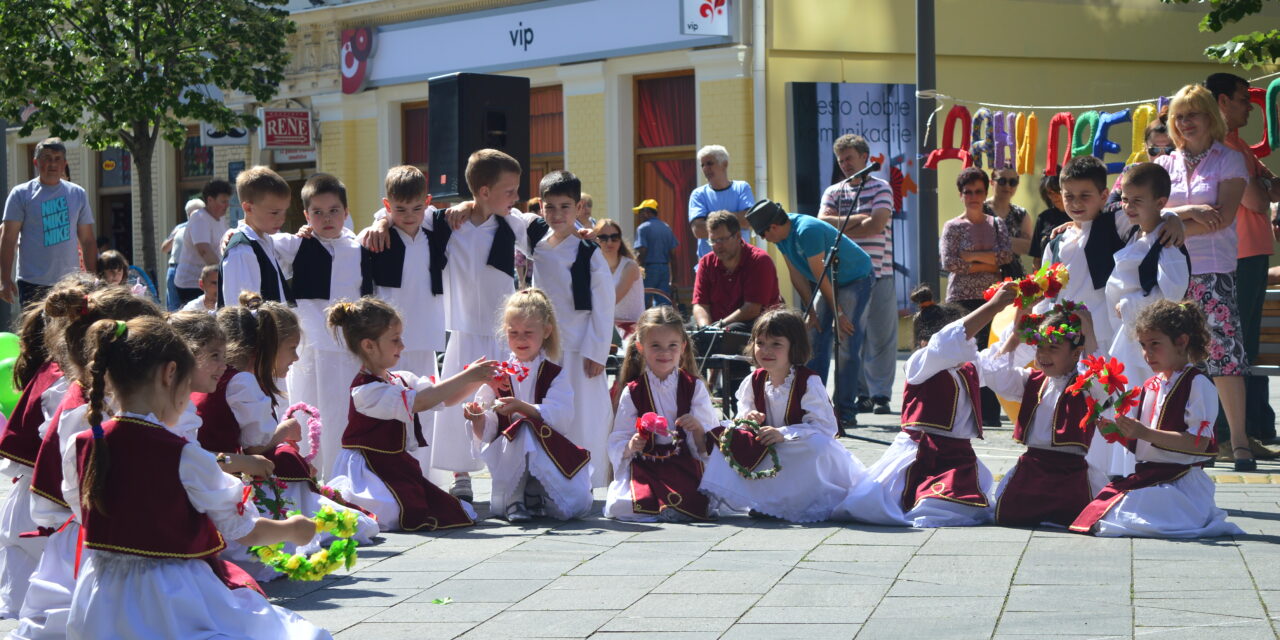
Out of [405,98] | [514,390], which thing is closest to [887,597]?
[514,390]

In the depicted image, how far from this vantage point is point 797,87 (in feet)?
65.6

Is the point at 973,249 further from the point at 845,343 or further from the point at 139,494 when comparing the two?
the point at 139,494

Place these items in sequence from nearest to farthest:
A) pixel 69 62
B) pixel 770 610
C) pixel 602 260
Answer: pixel 770 610, pixel 602 260, pixel 69 62

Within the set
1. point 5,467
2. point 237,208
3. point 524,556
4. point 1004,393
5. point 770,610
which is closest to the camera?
point 770,610

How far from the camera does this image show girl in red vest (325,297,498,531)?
7.63m

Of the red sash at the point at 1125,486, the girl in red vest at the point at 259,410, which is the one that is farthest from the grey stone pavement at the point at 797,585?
the girl in red vest at the point at 259,410

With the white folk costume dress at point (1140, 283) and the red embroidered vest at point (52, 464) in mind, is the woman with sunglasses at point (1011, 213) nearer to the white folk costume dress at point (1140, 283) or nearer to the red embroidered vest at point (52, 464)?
the white folk costume dress at point (1140, 283)

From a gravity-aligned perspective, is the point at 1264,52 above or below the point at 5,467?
above

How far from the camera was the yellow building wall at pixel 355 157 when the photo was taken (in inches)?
978

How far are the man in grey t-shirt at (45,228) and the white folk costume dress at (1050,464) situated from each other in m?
8.08

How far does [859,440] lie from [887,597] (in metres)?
4.99

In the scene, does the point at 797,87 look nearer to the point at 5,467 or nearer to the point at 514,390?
the point at 514,390

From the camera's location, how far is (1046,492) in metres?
7.47

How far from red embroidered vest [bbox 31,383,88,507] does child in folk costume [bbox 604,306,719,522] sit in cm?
314
